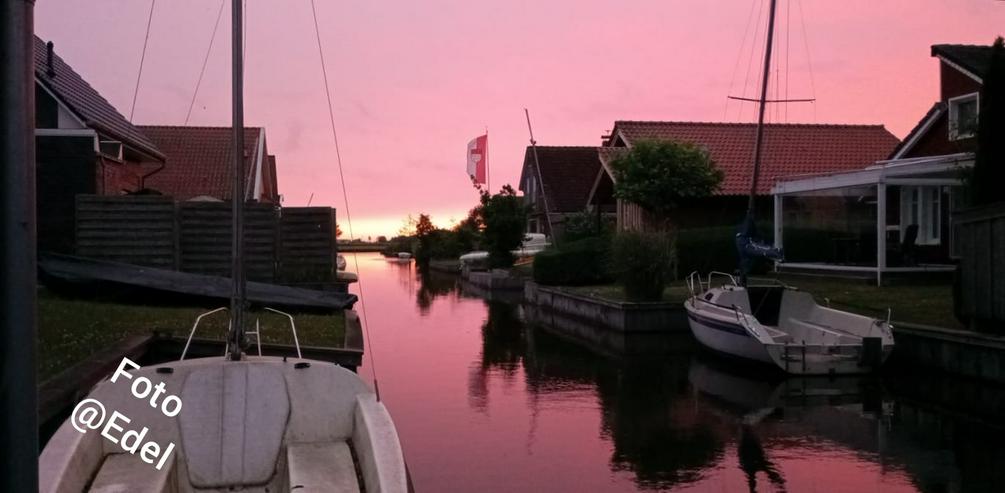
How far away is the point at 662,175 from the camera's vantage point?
29.2m

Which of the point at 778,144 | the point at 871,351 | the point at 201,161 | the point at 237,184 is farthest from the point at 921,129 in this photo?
the point at 201,161

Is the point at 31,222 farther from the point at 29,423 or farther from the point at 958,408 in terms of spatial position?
the point at 958,408

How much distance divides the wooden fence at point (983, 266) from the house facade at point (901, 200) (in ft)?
21.8

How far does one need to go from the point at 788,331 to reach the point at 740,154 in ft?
67.6

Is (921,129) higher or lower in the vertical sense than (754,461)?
higher

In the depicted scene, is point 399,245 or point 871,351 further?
point 399,245

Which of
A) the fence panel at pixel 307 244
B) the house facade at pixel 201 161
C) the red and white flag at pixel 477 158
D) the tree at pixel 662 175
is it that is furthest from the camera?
the red and white flag at pixel 477 158

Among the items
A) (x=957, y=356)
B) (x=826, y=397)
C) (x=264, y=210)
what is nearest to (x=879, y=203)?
(x=957, y=356)

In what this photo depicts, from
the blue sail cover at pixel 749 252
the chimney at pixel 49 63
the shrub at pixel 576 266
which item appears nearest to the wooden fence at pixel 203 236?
the chimney at pixel 49 63

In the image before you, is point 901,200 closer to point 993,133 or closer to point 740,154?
point 740,154

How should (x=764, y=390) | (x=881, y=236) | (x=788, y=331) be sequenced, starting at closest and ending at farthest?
(x=764, y=390) < (x=788, y=331) < (x=881, y=236)

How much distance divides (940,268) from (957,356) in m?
9.21

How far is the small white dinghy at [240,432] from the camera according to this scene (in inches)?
229

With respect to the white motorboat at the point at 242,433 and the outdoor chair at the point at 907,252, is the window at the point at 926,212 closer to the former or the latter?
the outdoor chair at the point at 907,252
